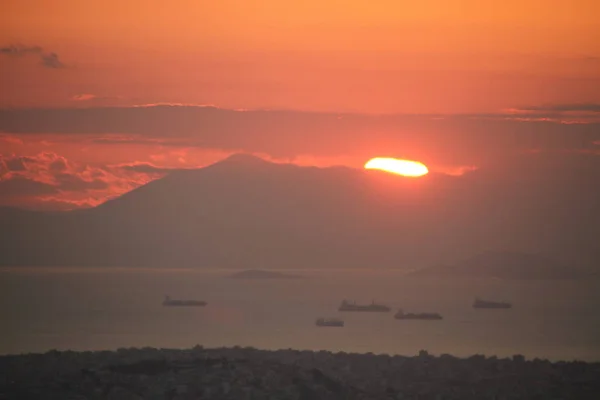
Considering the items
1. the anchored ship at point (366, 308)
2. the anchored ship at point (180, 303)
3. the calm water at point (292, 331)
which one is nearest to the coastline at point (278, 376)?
the calm water at point (292, 331)

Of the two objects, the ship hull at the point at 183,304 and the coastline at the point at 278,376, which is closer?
the coastline at the point at 278,376

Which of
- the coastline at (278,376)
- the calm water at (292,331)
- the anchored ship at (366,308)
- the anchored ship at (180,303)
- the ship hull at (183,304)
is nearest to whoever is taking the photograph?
the coastline at (278,376)

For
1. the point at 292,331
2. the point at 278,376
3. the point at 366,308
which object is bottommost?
the point at 278,376

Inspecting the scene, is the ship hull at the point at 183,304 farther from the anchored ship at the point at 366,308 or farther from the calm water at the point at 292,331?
the anchored ship at the point at 366,308

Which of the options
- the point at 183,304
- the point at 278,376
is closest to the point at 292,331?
the point at 278,376

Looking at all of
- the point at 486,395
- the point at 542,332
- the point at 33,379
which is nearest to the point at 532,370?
the point at 486,395

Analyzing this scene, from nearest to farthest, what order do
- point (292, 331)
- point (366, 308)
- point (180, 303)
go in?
point (292, 331) < point (366, 308) < point (180, 303)

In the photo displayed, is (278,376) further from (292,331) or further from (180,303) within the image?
(180,303)

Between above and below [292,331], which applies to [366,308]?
above

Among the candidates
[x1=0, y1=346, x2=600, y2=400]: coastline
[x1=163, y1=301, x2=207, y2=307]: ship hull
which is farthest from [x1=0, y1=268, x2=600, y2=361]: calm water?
[x1=0, y1=346, x2=600, y2=400]: coastline
